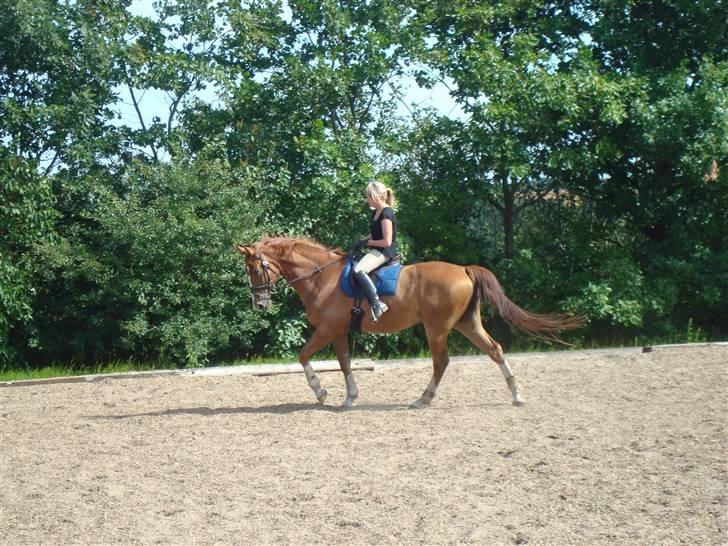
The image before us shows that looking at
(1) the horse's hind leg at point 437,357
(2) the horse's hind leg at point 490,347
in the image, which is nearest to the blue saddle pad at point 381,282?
(1) the horse's hind leg at point 437,357

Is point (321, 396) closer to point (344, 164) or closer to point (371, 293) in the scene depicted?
point (371, 293)

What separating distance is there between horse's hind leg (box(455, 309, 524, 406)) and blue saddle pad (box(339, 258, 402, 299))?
3.16 ft

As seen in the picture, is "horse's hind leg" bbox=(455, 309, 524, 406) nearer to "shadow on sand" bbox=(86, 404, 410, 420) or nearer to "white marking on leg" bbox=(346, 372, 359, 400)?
"shadow on sand" bbox=(86, 404, 410, 420)

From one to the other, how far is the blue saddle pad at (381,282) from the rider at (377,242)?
9 cm

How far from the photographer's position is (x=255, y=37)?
1683 cm

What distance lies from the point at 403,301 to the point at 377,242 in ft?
2.66

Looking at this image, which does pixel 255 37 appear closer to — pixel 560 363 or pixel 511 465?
pixel 560 363

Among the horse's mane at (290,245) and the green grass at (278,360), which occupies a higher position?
the horse's mane at (290,245)

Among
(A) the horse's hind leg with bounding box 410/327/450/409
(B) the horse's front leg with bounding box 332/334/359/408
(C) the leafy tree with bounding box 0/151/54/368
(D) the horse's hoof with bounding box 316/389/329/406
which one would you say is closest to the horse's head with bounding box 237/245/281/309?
(B) the horse's front leg with bounding box 332/334/359/408

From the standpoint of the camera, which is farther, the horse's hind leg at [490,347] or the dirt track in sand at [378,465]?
the horse's hind leg at [490,347]

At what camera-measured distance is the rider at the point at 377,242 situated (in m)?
10.2

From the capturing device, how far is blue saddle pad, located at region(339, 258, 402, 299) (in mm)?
10516

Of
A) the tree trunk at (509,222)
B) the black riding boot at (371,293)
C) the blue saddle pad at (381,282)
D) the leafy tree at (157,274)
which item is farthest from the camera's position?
the tree trunk at (509,222)

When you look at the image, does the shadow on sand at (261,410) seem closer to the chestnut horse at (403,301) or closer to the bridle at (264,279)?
the chestnut horse at (403,301)
